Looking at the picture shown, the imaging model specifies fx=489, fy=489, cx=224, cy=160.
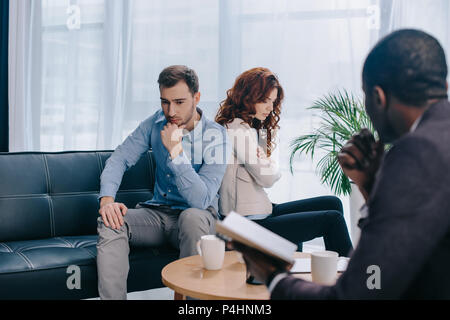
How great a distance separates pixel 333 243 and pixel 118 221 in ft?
2.90

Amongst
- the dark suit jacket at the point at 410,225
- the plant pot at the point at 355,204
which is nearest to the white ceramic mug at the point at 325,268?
the dark suit jacket at the point at 410,225

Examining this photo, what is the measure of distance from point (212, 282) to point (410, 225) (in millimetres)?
762

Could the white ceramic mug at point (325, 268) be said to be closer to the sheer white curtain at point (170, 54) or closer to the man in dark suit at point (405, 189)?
the man in dark suit at point (405, 189)

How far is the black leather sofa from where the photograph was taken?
71.9 inches

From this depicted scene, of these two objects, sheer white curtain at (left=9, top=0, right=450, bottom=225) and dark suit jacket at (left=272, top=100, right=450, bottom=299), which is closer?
dark suit jacket at (left=272, top=100, right=450, bottom=299)

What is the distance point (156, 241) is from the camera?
6.77 ft

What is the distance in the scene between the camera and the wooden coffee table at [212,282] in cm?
126

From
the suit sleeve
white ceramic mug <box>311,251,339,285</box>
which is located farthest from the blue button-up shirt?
the suit sleeve

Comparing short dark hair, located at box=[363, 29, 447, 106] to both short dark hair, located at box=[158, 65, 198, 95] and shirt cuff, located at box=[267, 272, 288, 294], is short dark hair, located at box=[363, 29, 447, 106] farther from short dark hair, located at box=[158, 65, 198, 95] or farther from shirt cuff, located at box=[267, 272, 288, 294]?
short dark hair, located at box=[158, 65, 198, 95]

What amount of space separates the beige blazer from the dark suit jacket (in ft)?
4.61

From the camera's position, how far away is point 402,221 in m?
0.71

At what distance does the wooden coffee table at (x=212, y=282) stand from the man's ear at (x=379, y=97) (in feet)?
2.01

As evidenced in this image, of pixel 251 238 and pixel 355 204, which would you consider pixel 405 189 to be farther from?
pixel 355 204

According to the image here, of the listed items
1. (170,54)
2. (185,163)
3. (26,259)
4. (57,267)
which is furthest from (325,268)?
(170,54)
